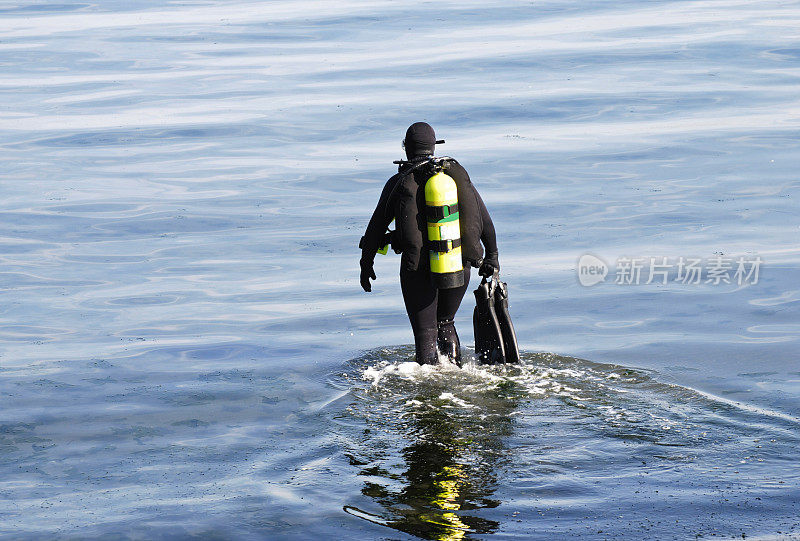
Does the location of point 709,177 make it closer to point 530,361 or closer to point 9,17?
point 530,361

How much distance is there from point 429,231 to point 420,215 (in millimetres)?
167

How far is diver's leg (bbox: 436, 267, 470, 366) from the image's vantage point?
8.79 meters

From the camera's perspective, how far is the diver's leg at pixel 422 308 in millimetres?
8547

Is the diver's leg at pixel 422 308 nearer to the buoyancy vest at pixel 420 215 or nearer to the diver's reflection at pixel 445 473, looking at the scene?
the buoyancy vest at pixel 420 215

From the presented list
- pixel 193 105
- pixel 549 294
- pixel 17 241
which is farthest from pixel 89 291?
pixel 193 105

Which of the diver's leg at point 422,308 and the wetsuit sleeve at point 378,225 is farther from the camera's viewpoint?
the diver's leg at point 422,308

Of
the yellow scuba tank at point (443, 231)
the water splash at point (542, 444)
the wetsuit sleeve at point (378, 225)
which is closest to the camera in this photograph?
the water splash at point (542, 444)

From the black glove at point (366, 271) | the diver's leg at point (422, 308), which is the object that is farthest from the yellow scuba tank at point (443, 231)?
the black glove at point (366, 271)

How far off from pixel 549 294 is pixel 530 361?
235 centimetres

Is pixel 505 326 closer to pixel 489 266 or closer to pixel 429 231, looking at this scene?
pixel 489 266

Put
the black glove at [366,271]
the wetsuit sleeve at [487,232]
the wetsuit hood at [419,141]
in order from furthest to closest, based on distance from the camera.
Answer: the black glove at [366,271]
the wetsuit sleeve at [487,232]
the wetsuit hood at [419,141]

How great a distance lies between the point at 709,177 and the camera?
15.2 meters

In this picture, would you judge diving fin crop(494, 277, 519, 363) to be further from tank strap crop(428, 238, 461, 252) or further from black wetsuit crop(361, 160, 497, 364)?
tank strap crop(428, 238, 461, 252)

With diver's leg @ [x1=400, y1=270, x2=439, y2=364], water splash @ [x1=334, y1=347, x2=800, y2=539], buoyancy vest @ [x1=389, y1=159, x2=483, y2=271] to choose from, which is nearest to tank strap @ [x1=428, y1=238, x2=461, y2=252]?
buoyancy vest @ [x1=389, y1=159, x2=483, y2=271]
